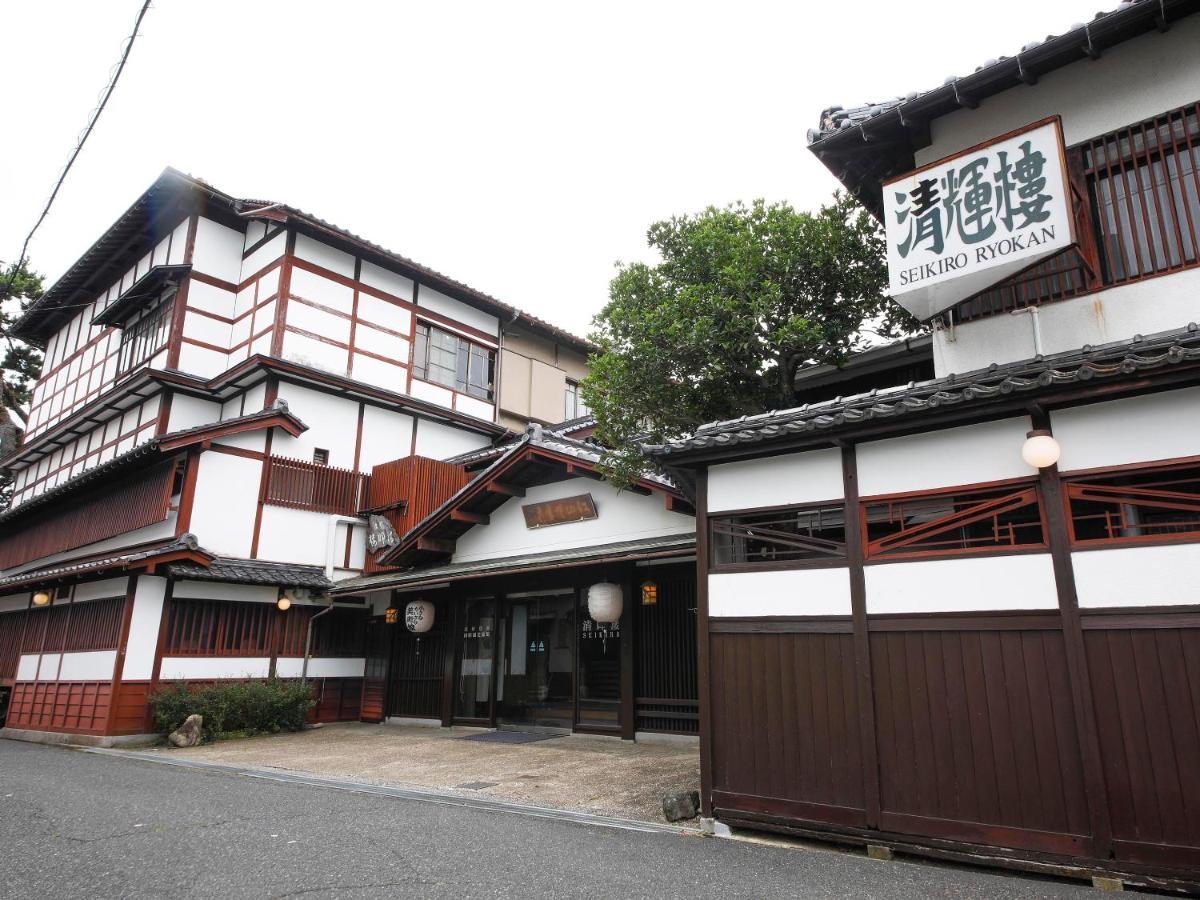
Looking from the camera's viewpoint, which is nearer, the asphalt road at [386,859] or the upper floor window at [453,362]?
the asphalt road at [386,859]

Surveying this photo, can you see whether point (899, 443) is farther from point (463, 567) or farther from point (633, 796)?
point (463, 567)

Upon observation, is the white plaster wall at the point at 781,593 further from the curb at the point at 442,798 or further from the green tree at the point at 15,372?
the green tree at the point at 15,372

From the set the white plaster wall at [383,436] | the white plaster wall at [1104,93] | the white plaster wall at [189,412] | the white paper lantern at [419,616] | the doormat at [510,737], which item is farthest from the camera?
the white plaster wall at [383,436]

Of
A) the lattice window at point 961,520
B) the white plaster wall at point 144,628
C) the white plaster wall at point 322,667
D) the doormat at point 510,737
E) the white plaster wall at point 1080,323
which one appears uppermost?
the white plaster wall at point 1080,323

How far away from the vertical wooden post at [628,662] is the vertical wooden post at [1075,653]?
8199mm

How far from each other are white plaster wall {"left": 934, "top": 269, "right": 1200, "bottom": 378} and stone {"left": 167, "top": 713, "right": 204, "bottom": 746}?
1424cm

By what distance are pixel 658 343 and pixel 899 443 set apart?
4931 mm

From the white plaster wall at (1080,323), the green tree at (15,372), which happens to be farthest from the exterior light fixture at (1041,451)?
the green tree at (15,372)

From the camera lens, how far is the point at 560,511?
14.8 meters

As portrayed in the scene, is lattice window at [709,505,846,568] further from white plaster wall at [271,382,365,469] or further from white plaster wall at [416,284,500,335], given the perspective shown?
white plaster wall at [416,284,500,335]

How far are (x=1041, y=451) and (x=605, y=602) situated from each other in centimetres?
826

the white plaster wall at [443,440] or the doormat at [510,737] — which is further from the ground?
the white plaster wall at [443,440]

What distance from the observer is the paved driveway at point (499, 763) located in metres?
8.73

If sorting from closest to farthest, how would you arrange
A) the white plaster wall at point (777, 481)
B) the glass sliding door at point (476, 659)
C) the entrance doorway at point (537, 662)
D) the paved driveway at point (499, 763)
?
1. the white plaster wall at point (777, 481)
2. the paved driveway at point (499, 763)
3. the entrance doorway at point (537, 662)
4. the glass sliding door at point (476, 659)
